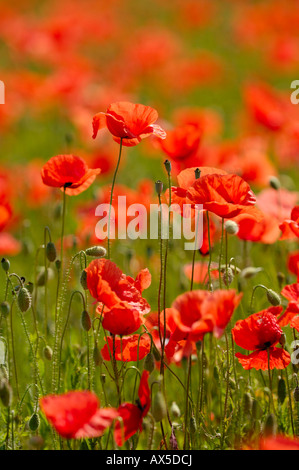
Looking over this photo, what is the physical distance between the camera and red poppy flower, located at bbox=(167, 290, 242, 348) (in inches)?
55.2

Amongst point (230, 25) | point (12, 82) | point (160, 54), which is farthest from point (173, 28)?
point (12, 82)

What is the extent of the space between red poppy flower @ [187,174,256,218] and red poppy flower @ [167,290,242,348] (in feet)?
0.83

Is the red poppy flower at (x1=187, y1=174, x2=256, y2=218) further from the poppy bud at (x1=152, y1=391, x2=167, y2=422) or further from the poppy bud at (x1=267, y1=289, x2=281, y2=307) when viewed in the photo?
the poppy bud at (x1=152, y1=391, x2=167, y2=422)

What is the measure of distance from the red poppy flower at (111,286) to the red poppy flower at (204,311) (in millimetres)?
159

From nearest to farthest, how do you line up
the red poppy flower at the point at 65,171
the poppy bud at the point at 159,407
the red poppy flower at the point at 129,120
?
1. the poppy bud at the point at 159,407
2. the red poppy flower at the point at 129,120
3. the red poppy flower at the point at 65,171

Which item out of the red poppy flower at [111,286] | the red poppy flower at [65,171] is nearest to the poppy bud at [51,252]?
the red poppy flower at [65,171]

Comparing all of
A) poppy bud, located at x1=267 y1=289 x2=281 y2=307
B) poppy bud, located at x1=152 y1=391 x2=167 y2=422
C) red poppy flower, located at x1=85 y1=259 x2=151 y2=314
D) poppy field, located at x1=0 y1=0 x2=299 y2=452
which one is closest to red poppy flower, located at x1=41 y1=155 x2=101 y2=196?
poppy field, located at x1=0 y1=0 x2=299 y2=452

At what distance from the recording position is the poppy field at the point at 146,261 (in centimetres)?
165

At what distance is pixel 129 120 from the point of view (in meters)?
1.76

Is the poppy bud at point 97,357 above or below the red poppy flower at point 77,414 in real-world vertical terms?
above

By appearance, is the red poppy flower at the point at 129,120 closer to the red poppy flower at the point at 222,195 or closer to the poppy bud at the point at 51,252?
the red poppy flower at the point at 222,195

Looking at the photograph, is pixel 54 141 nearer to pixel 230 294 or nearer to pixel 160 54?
pixel 160 54

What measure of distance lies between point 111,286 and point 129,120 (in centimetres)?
39

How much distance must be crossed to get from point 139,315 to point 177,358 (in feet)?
0.69
